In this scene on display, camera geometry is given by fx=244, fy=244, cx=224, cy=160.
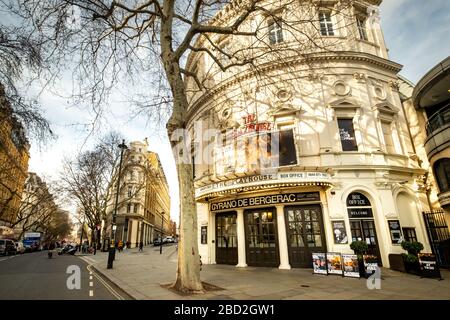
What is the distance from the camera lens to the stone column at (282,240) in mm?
12227

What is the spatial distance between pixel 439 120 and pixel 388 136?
2.30 metres

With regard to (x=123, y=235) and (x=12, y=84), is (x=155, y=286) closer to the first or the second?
(x=12, y=84)

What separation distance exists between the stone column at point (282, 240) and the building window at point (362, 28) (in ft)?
41.0

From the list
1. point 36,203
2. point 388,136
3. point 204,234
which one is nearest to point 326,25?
point 388,136

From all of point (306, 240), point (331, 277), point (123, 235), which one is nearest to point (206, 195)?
point (306, 240)

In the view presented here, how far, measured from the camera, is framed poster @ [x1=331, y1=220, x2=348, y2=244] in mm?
11555

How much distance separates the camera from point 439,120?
Result: 1252 centimetres

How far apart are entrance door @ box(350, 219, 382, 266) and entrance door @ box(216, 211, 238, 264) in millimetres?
6400

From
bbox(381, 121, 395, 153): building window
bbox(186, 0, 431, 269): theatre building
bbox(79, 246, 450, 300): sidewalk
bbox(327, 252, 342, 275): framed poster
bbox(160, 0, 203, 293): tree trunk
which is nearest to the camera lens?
bbox(79, 246, 450, 300): sidewalk

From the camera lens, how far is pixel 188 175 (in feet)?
26.6

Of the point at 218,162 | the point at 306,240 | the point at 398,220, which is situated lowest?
the point at 306,240

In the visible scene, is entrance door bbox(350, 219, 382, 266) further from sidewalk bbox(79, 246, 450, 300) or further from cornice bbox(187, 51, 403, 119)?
cornice bbox(187, 51, 403, 119)

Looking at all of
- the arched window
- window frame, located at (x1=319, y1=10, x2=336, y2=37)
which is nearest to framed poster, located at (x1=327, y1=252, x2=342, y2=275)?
the arched window
